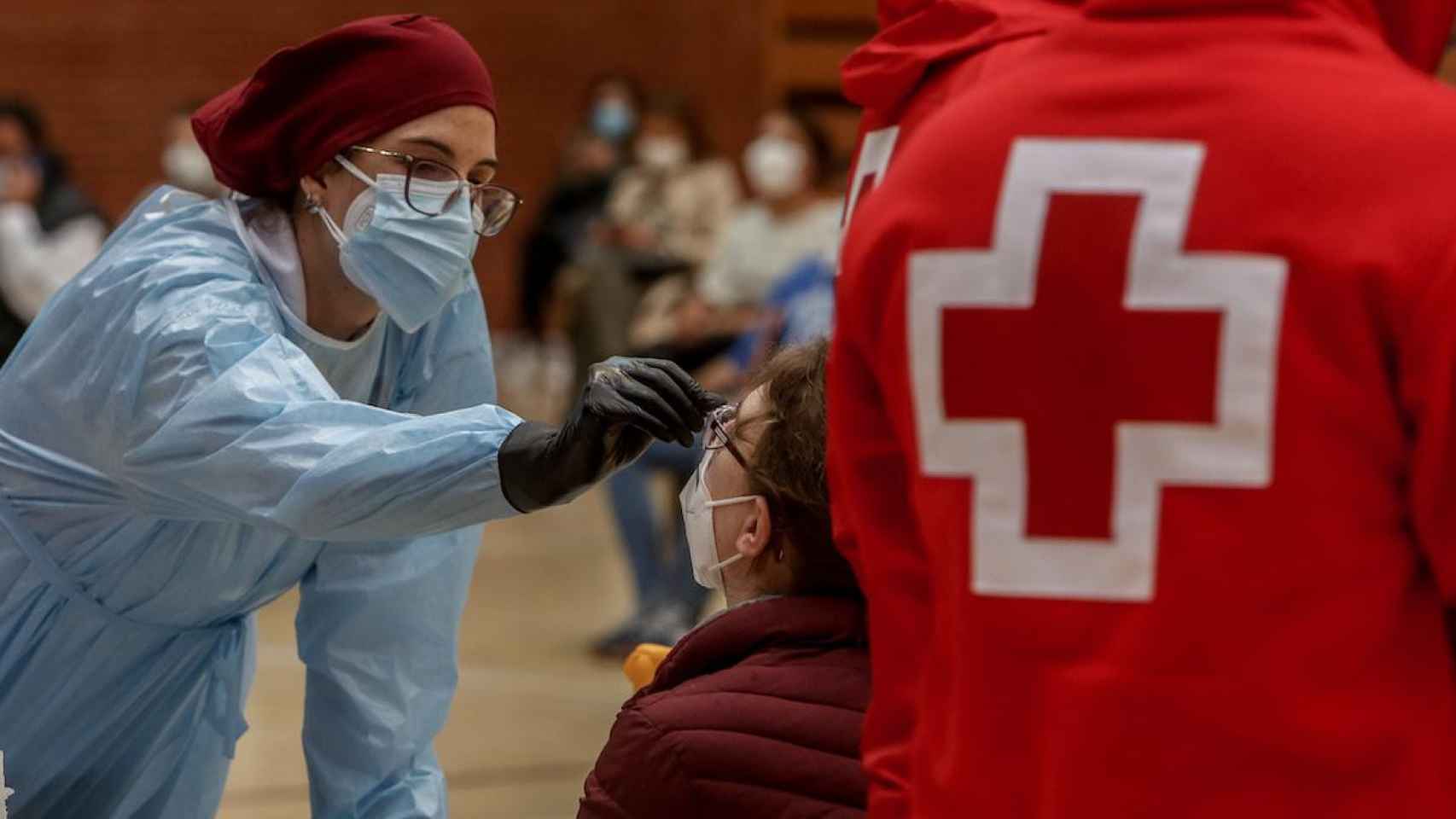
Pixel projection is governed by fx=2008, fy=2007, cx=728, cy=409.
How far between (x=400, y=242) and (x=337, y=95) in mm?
188

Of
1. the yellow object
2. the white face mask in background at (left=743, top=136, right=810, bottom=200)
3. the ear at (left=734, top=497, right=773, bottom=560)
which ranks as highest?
the ear at (left=734, top=497, right=773, bottom=560)

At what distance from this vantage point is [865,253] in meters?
1.36

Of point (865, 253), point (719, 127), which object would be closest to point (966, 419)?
point (865, 253)

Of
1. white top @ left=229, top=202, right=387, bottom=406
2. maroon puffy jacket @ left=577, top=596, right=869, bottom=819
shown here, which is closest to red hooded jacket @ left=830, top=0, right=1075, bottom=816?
maroon puffy jacket @ left=577, top=596, right=869, bottom=819

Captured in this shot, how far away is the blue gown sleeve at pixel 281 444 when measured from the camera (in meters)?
1.97

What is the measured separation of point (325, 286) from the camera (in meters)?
2.46

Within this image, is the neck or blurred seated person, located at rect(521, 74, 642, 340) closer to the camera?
the neck

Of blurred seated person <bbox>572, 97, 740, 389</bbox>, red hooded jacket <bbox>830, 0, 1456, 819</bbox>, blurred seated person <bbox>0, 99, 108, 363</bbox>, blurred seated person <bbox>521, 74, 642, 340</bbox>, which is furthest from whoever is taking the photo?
blurred seated person <bbox>521, 74, 642, 340</bbox>

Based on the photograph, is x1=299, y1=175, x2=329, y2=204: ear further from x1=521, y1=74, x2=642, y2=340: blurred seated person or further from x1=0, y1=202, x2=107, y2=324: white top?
x1=521, y1=74, x2=642, y2=340: blurred seated person

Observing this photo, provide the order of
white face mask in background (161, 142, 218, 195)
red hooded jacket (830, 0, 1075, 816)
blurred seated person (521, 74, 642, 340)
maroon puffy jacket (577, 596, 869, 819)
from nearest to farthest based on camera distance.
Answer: red hooded jacket (830, 0, 1075, 816) < maroon puffy jacket (577, 596, 869, 819) < white face mask in background (161, 142, 218, 195) < blurred seated person (521, 74, 642, 340)

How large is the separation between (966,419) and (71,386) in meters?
1.31

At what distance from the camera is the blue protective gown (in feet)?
6.61

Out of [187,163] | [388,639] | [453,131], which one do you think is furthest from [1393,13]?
[187,163]

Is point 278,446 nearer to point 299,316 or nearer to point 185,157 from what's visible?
point 299,316
